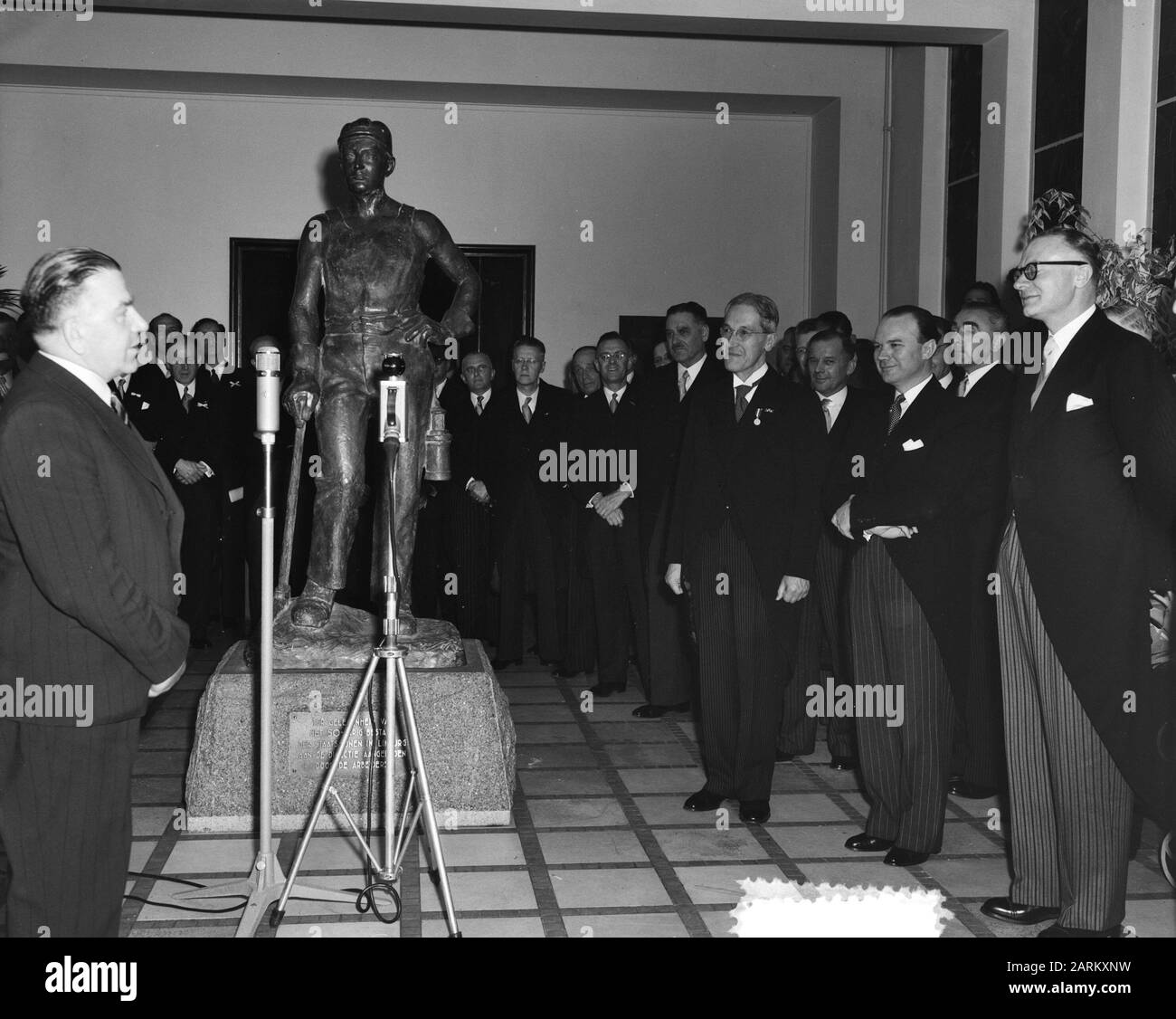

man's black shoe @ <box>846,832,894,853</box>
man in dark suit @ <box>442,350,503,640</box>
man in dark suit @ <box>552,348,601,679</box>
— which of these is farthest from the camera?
man in dark suit @ <box>442,350,503,640</box>

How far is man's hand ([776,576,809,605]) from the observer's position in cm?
435

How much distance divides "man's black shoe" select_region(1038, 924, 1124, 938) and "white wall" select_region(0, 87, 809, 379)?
21.9 ft

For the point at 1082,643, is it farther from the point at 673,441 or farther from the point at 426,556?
the point at 426,556

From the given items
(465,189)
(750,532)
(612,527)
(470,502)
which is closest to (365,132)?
(750,532)

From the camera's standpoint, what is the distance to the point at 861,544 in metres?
4.11

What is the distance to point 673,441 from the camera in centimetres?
612

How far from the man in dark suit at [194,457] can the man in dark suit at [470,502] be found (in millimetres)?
1460

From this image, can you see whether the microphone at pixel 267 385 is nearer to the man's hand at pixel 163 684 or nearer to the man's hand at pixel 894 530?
the man's hand at pixel 163 684

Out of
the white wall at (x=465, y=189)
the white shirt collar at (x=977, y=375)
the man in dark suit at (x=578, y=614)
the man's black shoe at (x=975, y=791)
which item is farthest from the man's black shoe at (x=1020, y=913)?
the white wall at (x=465, y=189)

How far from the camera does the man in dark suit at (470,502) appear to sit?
7344 millimetres

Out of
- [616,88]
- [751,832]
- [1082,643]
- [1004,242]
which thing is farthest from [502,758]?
[616,88]

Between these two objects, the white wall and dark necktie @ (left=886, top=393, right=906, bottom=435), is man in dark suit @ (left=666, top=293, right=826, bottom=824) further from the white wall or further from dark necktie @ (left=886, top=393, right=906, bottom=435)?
the white wall

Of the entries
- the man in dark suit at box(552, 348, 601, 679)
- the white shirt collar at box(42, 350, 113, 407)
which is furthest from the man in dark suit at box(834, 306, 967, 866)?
the man in dark suit at box(552, 348, 601, 679)
